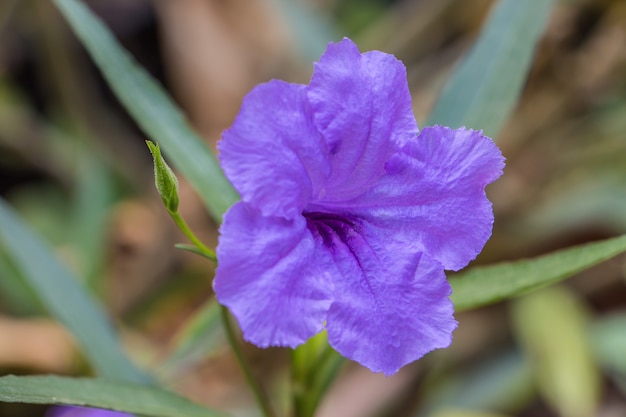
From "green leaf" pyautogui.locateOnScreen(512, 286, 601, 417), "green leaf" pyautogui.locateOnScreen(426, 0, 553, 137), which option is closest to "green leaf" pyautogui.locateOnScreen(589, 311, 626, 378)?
"green leaf" pyautogui.locateOnScreen(512, 286, 601, 417)

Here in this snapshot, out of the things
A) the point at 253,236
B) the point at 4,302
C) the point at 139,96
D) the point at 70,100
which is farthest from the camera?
the point at 70,100

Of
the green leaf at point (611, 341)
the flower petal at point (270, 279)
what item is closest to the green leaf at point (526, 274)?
the flower petal at point (270, 279)

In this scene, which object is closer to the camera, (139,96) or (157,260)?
(139,96)

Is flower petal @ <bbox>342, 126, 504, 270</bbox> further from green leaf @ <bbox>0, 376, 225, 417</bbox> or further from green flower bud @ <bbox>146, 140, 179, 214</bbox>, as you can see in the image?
green leaf @ <bbox>0, 376, 225, 417</bbox>

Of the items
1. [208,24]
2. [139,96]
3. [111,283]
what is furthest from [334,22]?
[139,96]

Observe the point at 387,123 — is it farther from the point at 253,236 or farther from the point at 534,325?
the point at 534,325
